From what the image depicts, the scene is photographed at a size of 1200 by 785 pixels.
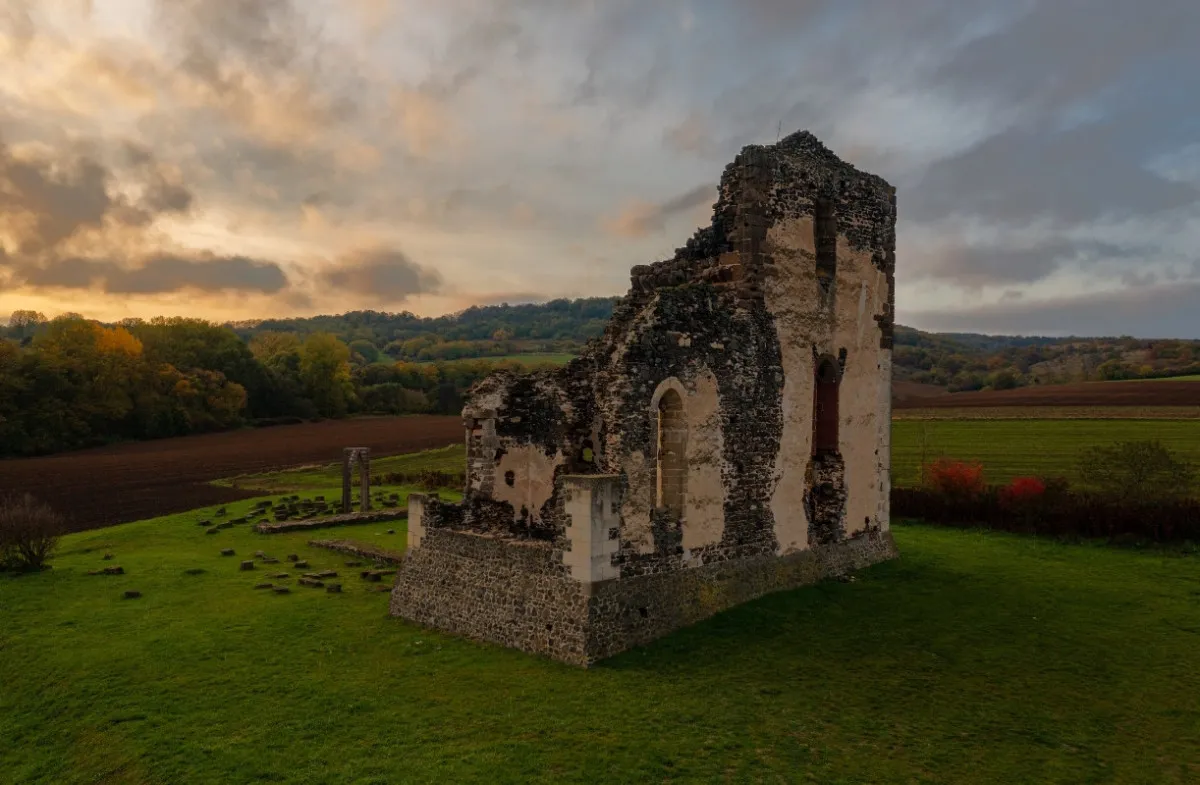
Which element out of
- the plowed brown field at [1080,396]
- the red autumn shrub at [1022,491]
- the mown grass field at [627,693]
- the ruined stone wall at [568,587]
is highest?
the plowed brown field at [1080,396]

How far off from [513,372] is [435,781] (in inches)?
328

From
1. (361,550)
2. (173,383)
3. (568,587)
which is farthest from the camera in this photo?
(173,383)

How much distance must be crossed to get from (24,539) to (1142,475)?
34226 millimetres

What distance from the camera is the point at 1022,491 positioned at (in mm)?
27562

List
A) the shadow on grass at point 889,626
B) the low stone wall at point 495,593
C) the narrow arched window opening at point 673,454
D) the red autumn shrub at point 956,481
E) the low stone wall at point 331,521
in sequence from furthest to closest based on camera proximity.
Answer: the red autumn shrub at point 956,481 < the low stone wall at point 331,521 < the narrow arched window opening at point 673,454 < the shadow on grass at point 889,626 < the low stone wall at point 495,593

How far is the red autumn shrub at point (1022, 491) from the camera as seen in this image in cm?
2658

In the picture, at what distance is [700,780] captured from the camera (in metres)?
8.73

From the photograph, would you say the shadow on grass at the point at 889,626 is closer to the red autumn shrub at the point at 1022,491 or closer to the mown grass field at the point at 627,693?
the mown grass field at the point at 627,693

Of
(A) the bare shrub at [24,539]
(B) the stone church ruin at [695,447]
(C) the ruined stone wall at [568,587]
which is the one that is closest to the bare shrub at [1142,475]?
(B) the stone church ruin at [695,447]

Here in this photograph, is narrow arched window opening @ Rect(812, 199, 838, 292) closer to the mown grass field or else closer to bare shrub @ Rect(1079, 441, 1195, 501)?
the mown grass field

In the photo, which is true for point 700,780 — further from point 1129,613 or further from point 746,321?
point 1129,613

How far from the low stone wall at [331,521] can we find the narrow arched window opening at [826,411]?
16.9 m

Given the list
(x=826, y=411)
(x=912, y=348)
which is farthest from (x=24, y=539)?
(x=912, y=348)

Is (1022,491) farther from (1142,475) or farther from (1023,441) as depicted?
(1023,441)
